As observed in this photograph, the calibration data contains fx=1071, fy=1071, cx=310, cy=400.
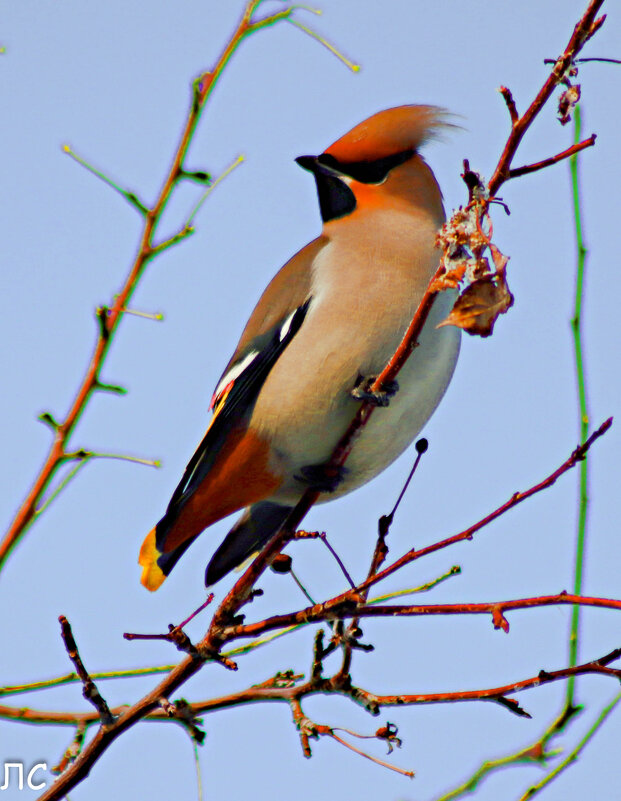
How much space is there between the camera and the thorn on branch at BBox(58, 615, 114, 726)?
2.03m

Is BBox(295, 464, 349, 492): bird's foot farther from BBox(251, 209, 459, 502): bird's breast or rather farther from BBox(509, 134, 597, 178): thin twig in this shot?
BBox(509, 134, 597, 178): thin twig

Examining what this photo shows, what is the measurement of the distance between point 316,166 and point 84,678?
203 cm

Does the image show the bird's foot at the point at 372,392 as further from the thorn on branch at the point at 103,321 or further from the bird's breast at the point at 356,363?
the thorn on branch at the point at 103,321

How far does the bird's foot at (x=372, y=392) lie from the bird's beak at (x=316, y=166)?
955mm

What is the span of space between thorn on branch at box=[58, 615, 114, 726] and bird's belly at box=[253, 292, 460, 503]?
3.56ft

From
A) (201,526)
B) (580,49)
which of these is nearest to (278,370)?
(201,526)

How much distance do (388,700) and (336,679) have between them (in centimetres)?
16

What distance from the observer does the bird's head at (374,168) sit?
3.51 m

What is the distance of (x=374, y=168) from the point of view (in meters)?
3.59

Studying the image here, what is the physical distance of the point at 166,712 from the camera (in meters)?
2.30

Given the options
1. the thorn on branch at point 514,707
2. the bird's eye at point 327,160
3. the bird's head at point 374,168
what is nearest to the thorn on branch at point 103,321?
the thorn on branch at point 514,707

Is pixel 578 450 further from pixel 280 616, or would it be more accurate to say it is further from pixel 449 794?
pixel 449 794

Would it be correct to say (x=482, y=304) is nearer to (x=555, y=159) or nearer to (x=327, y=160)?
(x=555, y=159)

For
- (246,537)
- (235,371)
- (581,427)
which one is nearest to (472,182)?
(581,427)
